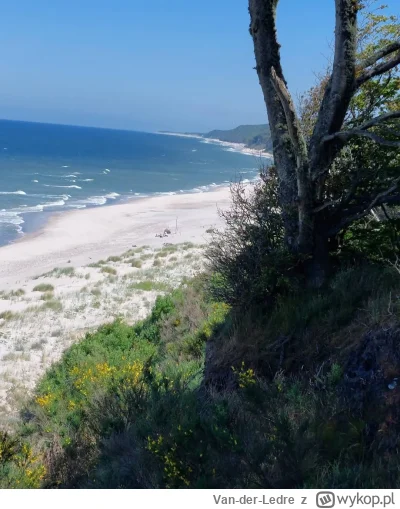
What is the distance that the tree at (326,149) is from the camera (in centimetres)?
607

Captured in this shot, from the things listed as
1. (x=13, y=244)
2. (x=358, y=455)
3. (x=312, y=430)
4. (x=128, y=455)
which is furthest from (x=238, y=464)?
(x=13, y=244)

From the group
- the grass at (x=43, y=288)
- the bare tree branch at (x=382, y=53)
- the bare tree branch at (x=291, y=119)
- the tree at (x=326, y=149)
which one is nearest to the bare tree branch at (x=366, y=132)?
the tree at (x=326, y=149)

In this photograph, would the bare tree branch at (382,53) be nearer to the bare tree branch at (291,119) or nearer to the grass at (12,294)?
the bare tree branch at (291,119)

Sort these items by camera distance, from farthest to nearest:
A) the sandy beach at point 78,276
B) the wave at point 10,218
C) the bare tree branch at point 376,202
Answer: the wave at point 10,218 < the sandy beach at point 78,276 < the bare tree branch at point 376,202

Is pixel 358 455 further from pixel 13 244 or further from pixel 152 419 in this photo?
pixel 13 244

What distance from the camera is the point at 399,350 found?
3.97 m

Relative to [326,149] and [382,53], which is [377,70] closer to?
[382,53]

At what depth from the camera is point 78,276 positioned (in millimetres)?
20859

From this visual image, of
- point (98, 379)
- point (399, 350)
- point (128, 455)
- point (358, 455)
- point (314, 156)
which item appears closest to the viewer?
point (358, 455)

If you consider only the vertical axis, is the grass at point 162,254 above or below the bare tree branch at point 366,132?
below

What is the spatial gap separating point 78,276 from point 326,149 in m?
16.4

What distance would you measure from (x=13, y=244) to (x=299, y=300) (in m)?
30.1

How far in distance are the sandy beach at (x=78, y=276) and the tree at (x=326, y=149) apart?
2018 millimetres

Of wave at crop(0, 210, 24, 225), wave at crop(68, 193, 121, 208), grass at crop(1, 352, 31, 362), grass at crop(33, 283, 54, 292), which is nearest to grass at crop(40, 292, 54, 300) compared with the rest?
grass at crop(33, 283, 54, 292)
